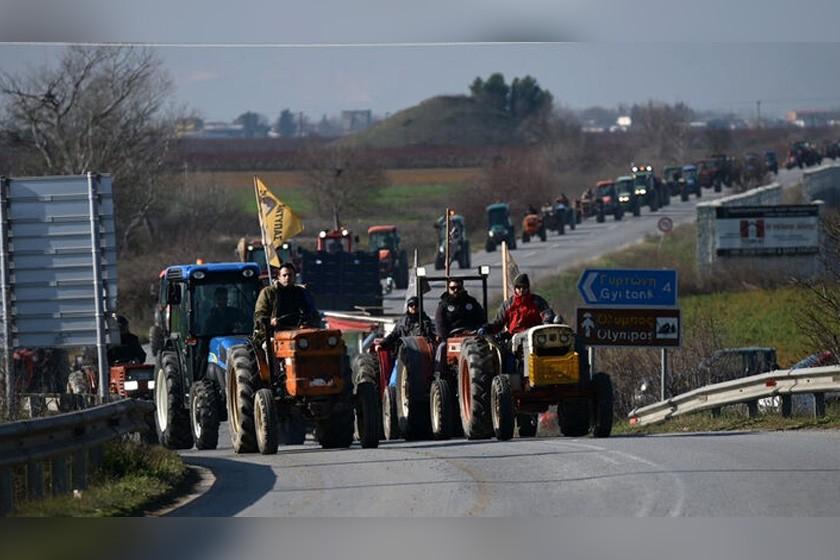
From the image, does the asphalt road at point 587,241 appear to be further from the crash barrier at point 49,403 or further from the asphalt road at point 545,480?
the asphalt road at point 545,480

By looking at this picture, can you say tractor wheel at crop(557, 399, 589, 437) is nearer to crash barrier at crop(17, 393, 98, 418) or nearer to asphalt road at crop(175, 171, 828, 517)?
asphalt road at crop(175, 171, 828, 517)

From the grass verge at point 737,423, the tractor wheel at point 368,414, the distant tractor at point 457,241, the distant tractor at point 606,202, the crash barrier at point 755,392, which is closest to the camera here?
the tractor wheel at point 368,414

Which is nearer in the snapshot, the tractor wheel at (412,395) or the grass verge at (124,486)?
the grass verge at (124,486)

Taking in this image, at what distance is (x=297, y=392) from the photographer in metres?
16.8

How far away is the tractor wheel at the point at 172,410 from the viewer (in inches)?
792

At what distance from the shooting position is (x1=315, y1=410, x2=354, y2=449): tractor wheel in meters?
17.9

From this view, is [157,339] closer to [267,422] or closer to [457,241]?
[267,422]

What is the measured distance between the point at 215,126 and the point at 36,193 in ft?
47.3

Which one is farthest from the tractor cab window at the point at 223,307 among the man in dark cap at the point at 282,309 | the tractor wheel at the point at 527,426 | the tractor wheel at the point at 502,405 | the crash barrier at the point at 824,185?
the crash barrier at the point at 824,185

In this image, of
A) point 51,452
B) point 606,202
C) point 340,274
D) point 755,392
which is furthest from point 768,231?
point 51,452

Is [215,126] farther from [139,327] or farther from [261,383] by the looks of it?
[261,383]

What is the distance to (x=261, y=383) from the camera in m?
17.3

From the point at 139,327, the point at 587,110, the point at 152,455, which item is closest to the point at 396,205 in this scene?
the point at 587,110

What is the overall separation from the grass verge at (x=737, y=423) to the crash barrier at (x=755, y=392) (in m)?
0.16
